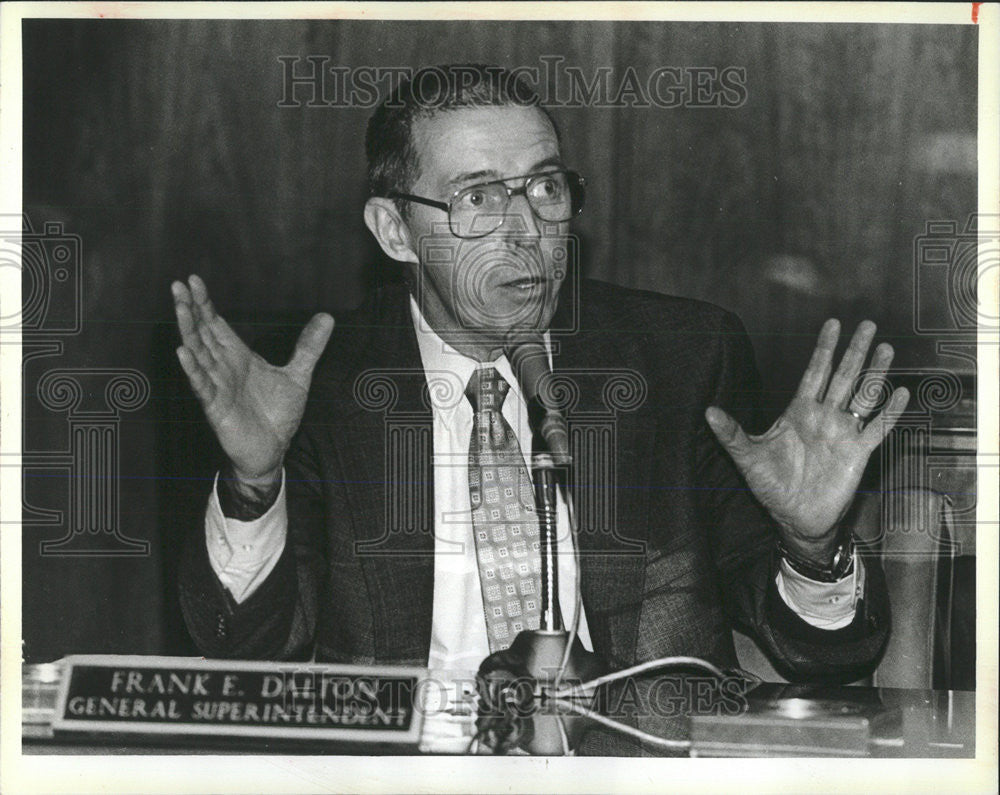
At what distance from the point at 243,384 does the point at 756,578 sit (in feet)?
4.02

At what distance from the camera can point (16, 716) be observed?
8.52 ft

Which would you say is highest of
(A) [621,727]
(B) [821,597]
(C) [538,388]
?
(C) [538,388]

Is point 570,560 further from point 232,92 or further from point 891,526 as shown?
point 232,92

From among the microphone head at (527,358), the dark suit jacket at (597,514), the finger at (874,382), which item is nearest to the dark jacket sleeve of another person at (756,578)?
the dark suit jacket at (597,514)

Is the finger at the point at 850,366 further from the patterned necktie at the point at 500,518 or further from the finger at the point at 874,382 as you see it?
the patterned necktie at the point at 500,518

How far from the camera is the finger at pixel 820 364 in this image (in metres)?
2.54

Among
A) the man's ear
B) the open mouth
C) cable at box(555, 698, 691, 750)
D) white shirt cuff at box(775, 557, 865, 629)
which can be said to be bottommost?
cable at box(555, 698, 691, 750)

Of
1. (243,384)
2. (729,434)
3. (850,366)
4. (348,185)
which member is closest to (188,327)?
(243,384)

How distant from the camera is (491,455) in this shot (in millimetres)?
2568

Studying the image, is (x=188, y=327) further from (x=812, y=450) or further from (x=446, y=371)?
(x=812, y=450)

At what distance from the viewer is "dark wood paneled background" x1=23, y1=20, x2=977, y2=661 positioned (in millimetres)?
2578

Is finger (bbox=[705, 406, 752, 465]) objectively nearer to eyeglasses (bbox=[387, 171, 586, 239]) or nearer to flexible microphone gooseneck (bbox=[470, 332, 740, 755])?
flexible microphone gooseneck (bbox=[470, 332, 740, 755])

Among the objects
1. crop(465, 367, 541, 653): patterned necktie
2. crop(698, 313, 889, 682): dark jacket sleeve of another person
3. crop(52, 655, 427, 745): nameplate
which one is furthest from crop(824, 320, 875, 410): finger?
crop(52, 655, 427, 745): nameplate

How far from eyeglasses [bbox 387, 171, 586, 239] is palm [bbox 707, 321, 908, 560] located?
1.95 feet
